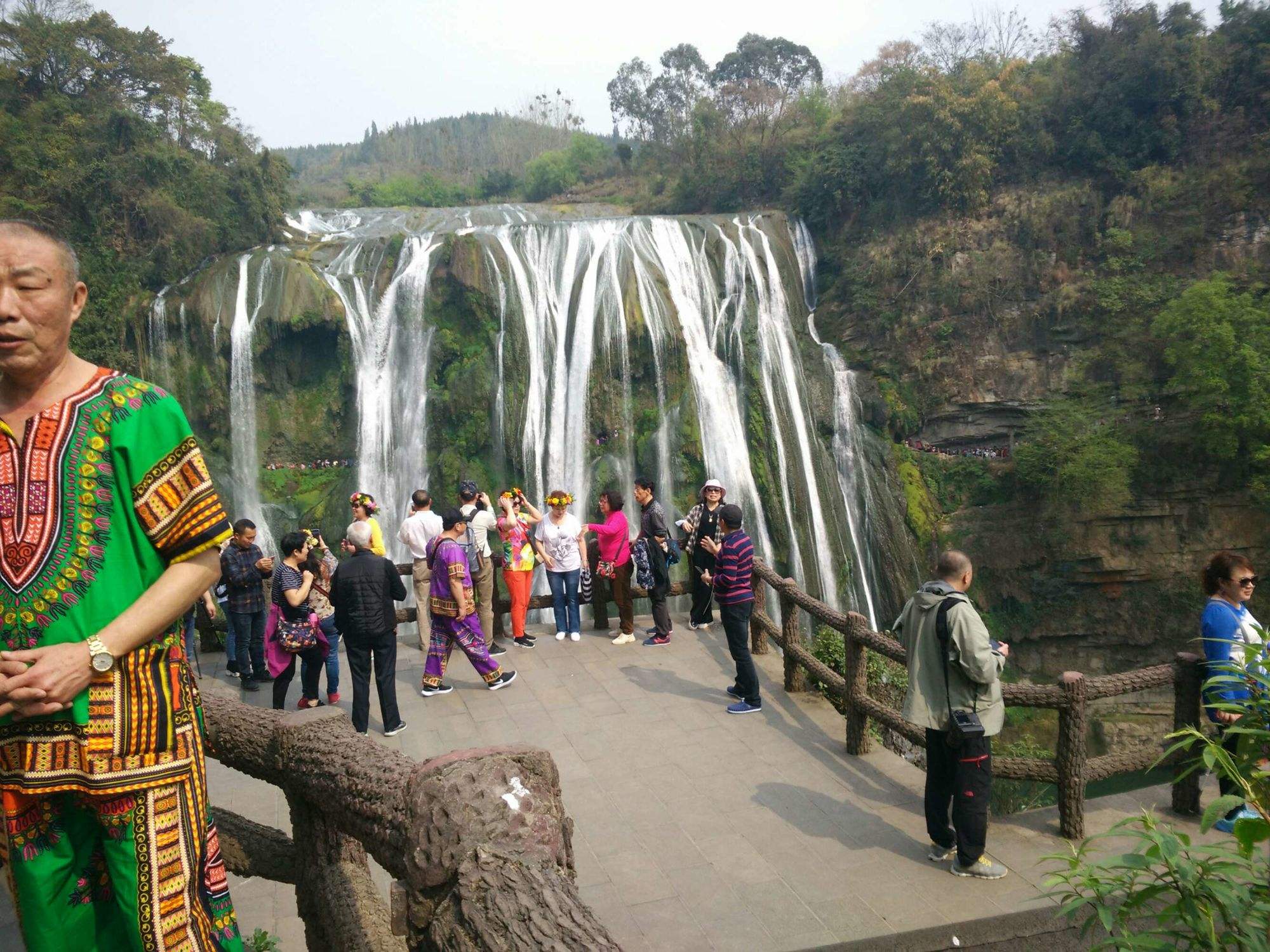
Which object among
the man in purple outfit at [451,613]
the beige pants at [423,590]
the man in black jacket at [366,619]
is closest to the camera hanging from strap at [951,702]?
the man in purple outfit at [451,613]

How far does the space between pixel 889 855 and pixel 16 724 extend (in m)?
4.27

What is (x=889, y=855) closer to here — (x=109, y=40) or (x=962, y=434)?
(x=962, y=434)

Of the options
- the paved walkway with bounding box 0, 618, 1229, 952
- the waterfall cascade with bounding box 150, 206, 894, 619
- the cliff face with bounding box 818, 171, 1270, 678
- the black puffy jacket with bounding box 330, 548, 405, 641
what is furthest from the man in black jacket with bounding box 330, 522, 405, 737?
the cliff face with bounding box 818, 171, 1270, 678

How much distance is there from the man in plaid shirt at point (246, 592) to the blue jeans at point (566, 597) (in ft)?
8.45

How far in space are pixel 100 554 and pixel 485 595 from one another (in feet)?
20.9

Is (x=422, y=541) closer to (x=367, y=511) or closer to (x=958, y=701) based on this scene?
(x=367, y=511)

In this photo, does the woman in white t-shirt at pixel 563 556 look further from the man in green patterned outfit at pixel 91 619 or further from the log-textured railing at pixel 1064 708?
the man in green patterned outfit at pixel 91 619

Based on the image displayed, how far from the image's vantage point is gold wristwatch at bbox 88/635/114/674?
5.67ft

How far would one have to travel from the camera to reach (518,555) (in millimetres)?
8359

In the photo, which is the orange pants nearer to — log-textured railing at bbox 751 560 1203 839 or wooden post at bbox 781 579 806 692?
wooden post at bbox 781 579 806 692

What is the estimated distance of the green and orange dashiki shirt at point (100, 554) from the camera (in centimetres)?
176

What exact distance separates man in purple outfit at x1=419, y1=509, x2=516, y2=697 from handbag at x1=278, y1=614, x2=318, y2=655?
927 millimetres

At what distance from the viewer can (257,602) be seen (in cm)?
769

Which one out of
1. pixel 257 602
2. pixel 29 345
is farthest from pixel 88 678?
pixel 257 602
